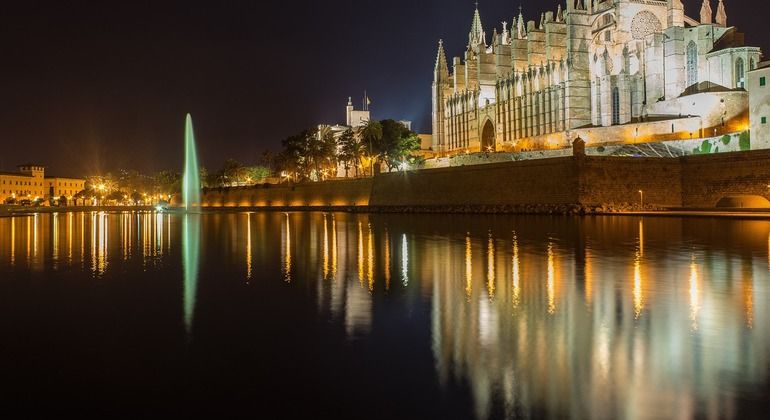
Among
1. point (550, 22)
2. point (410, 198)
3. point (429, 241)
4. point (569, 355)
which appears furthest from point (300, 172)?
point (569, 355)

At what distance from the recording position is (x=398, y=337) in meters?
7.02

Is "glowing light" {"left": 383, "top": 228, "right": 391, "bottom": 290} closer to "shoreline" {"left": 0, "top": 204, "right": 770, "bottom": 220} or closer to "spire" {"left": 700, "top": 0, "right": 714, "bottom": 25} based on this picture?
"shoreline" {"left": 0, "top": 204, "right": 770, "bottom": 220}

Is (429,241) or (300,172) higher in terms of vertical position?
(300,172)

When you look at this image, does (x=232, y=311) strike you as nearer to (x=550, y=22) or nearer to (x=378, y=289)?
(x=378, y=289)

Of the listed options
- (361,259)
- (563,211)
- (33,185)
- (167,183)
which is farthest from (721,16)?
(33,185)

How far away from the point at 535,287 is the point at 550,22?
182 feet

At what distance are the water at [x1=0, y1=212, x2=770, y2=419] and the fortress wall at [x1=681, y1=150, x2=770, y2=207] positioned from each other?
22271mm

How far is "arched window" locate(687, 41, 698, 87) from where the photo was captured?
50281mm

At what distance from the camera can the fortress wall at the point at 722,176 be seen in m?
33.2

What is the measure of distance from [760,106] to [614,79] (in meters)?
13.9

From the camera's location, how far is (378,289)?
34.3ft

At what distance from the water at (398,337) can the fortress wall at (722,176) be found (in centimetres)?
2227

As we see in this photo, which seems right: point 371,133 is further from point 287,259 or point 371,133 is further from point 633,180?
point 287,259

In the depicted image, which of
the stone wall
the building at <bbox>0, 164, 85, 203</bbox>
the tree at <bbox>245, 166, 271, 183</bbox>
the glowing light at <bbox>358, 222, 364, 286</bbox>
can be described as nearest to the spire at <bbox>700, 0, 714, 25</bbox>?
the stone wall
